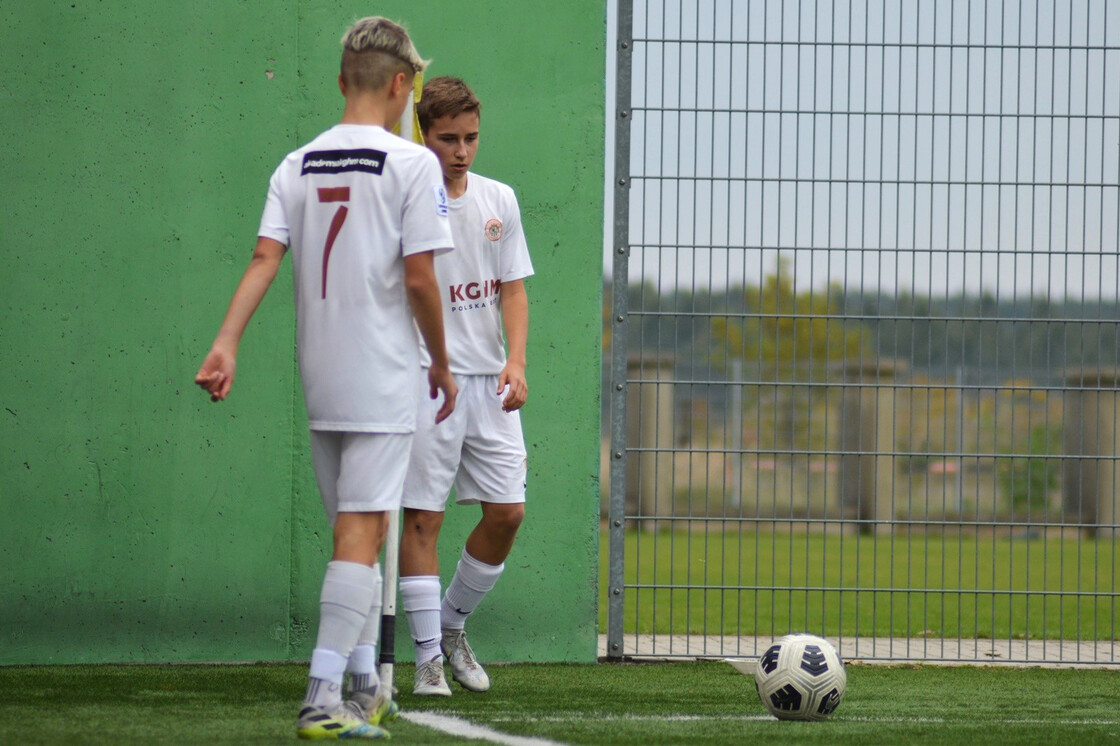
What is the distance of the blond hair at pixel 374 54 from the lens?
3594 mm

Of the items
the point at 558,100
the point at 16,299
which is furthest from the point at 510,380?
the point at 16,299

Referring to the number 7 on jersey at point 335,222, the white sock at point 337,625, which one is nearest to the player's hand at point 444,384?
the number 7 on jersey at point 335,222

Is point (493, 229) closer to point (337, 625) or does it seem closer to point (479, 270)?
point (479, 270)

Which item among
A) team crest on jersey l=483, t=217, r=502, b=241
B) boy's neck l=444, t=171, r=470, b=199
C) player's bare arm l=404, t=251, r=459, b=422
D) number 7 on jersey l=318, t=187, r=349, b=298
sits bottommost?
player's bare arm l=404, t=251, r=459, b=422

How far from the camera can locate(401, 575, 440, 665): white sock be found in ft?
14.9

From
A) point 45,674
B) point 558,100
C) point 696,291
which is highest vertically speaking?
point 558,100

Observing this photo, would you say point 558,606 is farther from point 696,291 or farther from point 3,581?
point 3,581

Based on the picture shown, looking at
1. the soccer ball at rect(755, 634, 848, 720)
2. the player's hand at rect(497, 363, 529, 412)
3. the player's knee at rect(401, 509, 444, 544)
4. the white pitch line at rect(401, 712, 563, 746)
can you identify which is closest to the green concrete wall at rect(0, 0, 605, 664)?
the player's knee at rect(401, 509, 444, 544)

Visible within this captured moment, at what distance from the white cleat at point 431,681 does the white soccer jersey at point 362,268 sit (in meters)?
1.24

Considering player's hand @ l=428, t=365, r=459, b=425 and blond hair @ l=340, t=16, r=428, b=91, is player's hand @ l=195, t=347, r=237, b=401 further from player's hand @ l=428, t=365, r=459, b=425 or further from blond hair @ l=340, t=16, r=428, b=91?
blond hair @ l=340, t=16, r=428, b=91

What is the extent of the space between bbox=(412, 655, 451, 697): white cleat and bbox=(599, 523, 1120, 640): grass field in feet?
4.58

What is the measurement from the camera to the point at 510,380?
449 cm

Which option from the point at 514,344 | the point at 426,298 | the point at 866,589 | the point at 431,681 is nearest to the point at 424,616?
the point at 431,681

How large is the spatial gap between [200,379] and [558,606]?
2.74 metres
